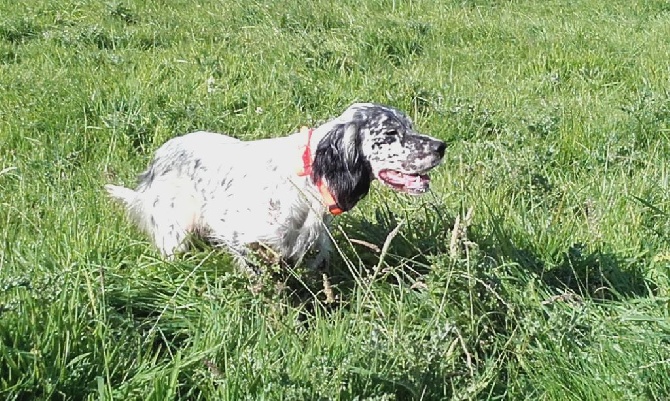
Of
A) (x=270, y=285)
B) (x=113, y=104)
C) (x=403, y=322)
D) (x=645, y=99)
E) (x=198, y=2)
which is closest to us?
(x=403, y=322)

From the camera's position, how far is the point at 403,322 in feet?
10.1

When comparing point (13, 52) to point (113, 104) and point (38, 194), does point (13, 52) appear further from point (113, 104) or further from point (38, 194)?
point (38, 194)

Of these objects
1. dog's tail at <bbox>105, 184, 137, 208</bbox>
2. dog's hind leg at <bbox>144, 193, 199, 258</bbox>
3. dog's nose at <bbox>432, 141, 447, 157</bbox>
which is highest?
dog's nose at <bbox>432, 141, 447, 157</bbox>

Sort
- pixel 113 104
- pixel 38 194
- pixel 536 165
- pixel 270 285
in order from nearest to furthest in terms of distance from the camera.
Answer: pixel 270 285 < pixel 38 194 < pixel 536 165 < pixel 113 104

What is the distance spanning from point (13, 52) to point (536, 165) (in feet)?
14.3

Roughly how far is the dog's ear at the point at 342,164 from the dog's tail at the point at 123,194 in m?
1.13

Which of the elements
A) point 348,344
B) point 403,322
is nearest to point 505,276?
point 403,322

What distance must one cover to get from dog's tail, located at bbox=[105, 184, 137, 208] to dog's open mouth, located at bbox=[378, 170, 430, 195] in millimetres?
1362

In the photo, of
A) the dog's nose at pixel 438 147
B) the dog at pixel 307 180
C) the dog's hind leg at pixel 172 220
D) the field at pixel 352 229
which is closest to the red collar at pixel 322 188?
the dog at pixel 307 180

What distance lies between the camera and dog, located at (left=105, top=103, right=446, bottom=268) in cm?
365

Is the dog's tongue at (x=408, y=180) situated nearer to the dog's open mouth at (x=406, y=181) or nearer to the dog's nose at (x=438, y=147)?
the dog's open mouth at (x=406, y=181)

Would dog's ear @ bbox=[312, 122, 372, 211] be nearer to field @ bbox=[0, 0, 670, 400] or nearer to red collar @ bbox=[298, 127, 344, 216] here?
red collar @ bbox=[298, 127, 344, 216]

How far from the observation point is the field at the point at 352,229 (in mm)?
2760

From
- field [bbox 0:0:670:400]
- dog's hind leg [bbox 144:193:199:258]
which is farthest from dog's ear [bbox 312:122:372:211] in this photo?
dog's hind leg [bbox 144:193:199:258]
